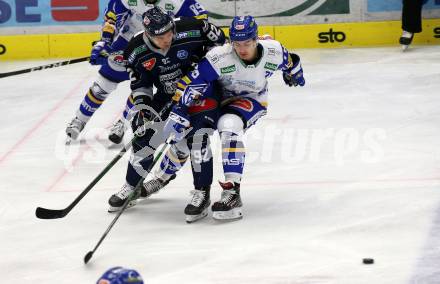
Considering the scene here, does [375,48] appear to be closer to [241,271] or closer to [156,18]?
[156,18]

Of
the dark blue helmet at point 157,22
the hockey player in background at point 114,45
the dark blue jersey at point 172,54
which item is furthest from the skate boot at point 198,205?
the hockey player in background at point 114,45

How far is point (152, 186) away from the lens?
18.2 ft

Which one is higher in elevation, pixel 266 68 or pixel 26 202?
pixel 266 68

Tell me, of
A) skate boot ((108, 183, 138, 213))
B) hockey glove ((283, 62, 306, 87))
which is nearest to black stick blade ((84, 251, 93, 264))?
skate boot ((108, 183, 138, 213))

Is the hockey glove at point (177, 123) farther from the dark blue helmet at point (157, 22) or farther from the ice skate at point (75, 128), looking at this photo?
the ice skate at point (75, 128)

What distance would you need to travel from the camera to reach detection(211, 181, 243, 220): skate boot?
5023 millimetres

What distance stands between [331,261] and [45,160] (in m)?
2.93

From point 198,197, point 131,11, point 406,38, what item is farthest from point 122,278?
point 406,38

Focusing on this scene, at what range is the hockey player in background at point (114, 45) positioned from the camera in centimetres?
676

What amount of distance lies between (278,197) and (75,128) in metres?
2.18

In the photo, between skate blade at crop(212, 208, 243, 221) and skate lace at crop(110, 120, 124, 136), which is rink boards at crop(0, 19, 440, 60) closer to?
skate lace at crop(110, 120, 124, 136)

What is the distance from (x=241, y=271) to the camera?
4.26m

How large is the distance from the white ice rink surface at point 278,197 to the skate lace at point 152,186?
68mm

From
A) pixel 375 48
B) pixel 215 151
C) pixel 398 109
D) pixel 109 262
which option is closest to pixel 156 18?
pixel 109 262
